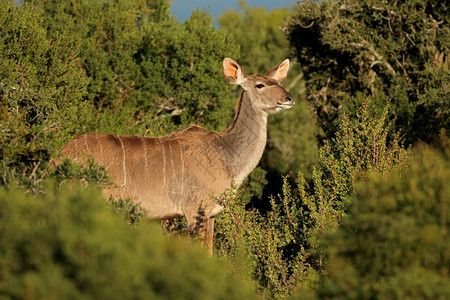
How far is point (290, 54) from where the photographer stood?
13188mm

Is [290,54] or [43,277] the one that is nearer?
[43,277]

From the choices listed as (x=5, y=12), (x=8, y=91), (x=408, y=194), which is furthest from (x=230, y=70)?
(x=408, y=194)

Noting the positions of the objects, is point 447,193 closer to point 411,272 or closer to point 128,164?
point 411,272

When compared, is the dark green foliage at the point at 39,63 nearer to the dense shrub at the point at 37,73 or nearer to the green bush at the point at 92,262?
the dense shrub at the point at 37,73

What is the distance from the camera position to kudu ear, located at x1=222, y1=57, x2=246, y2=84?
7.77m

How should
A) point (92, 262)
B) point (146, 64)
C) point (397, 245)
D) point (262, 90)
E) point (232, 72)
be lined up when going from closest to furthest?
point (92, 262) → point (397, 245) → point (262, 90) → point (232, 72) → point (146, 64)

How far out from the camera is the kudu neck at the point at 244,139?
23.3 feet

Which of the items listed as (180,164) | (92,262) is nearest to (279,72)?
(180,164)

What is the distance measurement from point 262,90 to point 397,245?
4140mm

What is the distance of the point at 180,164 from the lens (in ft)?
22.0

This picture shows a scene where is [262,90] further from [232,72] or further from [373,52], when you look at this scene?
[373,52]

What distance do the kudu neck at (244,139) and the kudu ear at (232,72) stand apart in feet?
0.78

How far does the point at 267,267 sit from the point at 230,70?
271 cm

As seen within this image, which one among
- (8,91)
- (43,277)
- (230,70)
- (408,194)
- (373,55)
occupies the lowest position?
(43,277)
